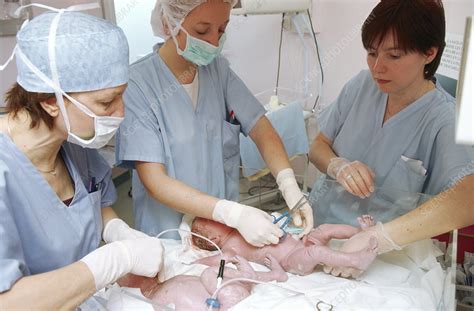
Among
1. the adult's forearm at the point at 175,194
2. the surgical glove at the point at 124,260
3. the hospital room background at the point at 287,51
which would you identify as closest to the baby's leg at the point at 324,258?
the adult's forearm at the point at 175,194

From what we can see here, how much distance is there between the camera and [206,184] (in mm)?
1716

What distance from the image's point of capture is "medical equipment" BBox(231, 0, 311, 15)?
2.42 metres

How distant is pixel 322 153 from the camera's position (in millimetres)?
2049

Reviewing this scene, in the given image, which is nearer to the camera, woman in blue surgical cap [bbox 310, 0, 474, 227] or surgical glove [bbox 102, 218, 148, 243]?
surgical glove [bbox 102, 218, 148, 243]

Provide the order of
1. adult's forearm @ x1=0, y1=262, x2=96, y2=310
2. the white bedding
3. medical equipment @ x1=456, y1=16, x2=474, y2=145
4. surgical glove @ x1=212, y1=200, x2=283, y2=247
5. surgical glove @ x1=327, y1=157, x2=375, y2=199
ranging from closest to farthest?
medical equipment @ x1=456, y1=16, x2=474, y2=145
adult's forearm @ x1=0, y1=262, x2=96, y2=310
the white bedding
surgical glove @ x1=212, y1=200, x2=283, y2=247
surgical glove @ x1=327, y1=157, x2=375, y2=199

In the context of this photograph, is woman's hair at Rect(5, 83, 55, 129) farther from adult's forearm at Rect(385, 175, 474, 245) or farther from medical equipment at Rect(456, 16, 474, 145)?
adult's forearm at Rect(385, 175, 474, 245)

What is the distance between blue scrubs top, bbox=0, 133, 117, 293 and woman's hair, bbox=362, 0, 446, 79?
120 cm

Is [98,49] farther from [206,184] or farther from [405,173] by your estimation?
[405,173]

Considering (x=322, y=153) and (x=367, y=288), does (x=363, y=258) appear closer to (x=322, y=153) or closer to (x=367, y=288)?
(x=367, y=288)

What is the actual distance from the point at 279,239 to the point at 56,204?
2.41 ft

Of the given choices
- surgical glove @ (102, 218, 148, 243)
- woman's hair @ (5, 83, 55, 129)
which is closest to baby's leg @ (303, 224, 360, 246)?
surgical glove @ (102, 218, 148, 243)

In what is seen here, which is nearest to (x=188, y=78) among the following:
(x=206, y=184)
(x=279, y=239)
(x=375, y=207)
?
(x=206, y=184)

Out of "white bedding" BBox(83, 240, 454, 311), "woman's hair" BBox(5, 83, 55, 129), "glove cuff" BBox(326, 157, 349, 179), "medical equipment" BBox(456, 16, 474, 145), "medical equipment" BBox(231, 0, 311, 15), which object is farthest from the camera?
"medical equipment" BBox(231, 0, 311, 15)

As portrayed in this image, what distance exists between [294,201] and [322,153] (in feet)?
1.53
